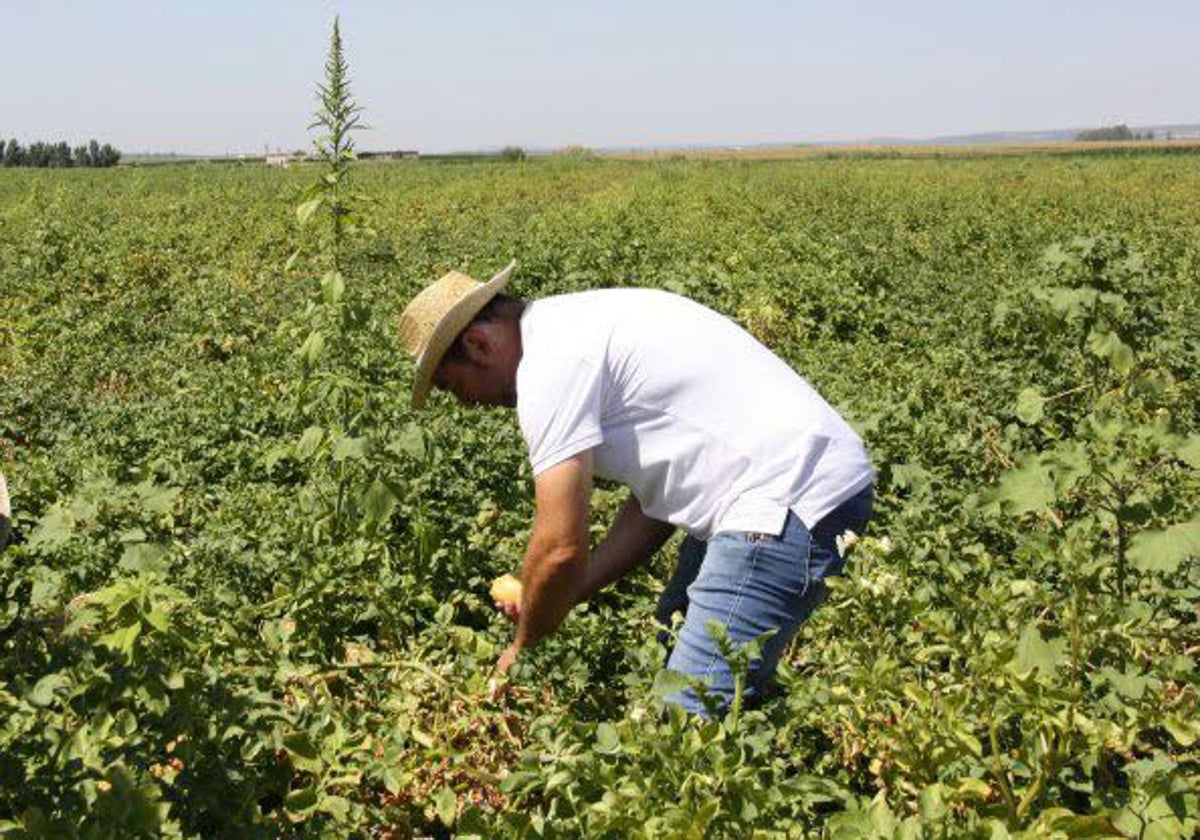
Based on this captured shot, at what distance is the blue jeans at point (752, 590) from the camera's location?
2639 millimetres

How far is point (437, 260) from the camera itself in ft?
43.1

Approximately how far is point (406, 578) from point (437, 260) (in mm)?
9719

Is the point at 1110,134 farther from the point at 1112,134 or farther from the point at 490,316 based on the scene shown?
the point at 490,316

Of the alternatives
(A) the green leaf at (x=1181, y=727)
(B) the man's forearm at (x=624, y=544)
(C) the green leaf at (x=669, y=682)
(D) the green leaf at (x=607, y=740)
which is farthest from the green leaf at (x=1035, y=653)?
(B) the man's forearm at (x=624, y=544)

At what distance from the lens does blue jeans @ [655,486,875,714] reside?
2.64 meters

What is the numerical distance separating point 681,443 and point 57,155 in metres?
80.2

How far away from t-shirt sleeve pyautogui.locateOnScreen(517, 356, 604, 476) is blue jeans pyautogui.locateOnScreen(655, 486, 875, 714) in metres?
0.44

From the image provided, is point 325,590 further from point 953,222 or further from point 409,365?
point 953,222

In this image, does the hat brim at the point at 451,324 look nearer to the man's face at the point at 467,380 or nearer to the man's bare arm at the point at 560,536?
the man's face at the point at 467,380

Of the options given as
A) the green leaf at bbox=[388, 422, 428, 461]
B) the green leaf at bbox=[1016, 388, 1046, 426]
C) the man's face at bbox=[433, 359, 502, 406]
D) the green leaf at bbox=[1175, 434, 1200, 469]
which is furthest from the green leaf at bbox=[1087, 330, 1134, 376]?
the green leaf at bbox=[388, 422, 428, 461]

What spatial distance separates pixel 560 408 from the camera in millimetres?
2572

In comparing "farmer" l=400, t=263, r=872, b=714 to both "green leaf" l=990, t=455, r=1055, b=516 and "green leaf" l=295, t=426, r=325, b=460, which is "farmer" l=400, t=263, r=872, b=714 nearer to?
"green leaf" l=990, t=455, r=1055, b=516

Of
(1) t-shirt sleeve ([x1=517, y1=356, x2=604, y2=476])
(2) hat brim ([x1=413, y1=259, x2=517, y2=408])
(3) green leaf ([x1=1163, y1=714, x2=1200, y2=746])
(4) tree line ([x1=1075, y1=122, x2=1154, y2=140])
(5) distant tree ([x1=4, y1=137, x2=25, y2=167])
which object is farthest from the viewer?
(4) tree line ([x1=1075, y1=122, x2=1154, y2=140])

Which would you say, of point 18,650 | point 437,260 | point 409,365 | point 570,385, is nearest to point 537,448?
point 570,385
